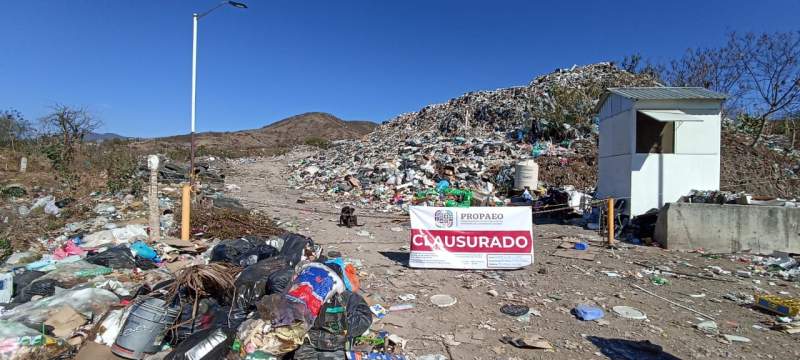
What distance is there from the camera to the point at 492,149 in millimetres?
17438

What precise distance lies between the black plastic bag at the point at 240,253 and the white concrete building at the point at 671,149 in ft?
25.6

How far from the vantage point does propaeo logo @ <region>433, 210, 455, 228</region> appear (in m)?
5.93

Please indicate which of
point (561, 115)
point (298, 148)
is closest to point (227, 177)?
point (561, 115)

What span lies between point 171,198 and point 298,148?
31952mm

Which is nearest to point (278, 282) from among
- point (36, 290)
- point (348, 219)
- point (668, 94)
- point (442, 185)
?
point (36, 290)

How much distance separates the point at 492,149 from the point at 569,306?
43.9 feet

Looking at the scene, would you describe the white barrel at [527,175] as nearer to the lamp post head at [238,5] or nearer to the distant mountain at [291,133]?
the lamp post head at [238,5]

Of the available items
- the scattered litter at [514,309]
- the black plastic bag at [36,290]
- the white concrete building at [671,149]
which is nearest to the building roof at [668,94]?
the white concrete building at [671,149]

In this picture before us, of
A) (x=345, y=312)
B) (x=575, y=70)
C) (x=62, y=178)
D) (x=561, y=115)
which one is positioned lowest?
(x=345, y=312)

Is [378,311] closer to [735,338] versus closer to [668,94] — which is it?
[735,338]

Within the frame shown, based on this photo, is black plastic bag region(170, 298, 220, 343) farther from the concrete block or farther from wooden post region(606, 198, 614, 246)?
the concrete block

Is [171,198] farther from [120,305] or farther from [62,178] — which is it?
[120,305]

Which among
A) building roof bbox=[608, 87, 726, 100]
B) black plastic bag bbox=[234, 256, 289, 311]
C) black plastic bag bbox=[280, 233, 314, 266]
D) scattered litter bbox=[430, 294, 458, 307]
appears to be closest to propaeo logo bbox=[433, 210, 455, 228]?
scattered litter bbox=[430, 294, 458, 307]

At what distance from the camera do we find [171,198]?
10.8m
